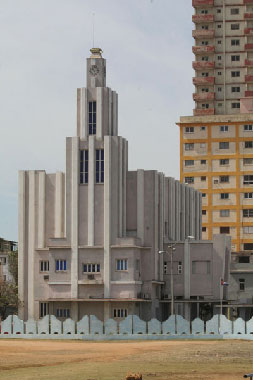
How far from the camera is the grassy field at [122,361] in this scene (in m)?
51.1

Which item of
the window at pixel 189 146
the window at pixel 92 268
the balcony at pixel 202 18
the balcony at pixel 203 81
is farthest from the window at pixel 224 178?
the window at pixel 92 268

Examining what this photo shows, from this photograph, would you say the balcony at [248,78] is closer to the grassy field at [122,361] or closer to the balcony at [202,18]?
the balcony at [202,18]

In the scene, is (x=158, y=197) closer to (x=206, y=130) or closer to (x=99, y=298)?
(x=99, y=298)

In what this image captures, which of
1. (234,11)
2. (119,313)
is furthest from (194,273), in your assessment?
(234,11)

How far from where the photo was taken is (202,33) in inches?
7387

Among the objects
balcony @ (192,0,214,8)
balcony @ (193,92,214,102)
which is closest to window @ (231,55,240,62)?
Result: balcony @ (193,92,214,102)

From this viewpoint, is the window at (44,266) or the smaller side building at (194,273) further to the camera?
the smaller side building at (194,273)

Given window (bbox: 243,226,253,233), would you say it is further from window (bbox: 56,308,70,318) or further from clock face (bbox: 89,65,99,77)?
window (bbox: 56,308,70,318)

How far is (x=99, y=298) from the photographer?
102 metres

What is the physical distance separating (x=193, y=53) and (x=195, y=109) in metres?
11.8

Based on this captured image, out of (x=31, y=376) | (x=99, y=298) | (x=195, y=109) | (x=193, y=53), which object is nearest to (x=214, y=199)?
(x=195, y=109)

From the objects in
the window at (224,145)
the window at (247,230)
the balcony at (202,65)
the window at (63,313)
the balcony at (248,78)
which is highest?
the balcony at (202,65)

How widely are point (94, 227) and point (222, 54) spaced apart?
9193 centimetres

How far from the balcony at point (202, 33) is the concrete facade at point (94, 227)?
79749mm
